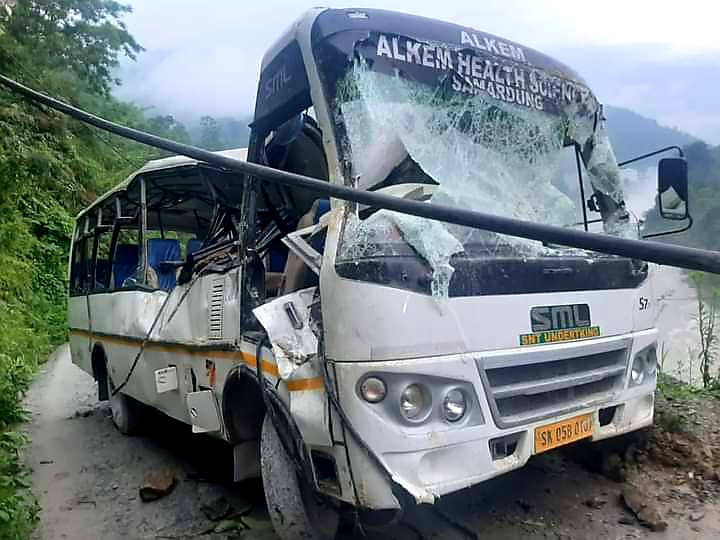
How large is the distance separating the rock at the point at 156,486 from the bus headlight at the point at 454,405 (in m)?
2.60

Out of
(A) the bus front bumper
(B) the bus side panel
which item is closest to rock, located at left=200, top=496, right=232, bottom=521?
(A) the bus front bumper

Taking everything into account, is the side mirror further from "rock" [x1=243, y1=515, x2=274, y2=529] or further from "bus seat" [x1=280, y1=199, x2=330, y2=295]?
"rock" [x1=243, y1=515, x2=274, y2=529]


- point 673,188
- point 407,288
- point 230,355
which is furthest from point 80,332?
point 673,188

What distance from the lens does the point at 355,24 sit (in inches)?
122

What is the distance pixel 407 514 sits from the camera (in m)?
3.47

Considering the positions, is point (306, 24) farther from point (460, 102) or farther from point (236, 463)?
point (236, 463)

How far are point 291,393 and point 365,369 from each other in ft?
1.39

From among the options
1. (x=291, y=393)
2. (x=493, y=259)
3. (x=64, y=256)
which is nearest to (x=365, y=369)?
(x=291, y=393)

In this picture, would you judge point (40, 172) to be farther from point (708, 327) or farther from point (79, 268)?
point (708, 327)

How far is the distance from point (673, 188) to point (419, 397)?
2.13 m

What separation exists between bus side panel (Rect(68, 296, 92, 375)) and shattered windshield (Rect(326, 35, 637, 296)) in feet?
16.4

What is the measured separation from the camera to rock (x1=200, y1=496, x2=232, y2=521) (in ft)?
12.9

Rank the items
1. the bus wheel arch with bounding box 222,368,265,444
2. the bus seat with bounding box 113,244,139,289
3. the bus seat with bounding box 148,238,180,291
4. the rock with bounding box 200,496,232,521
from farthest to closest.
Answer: the bus seat with bounding box 113,244,139,289 < the bus seat with bounding box 148,238,180,291 < the rock with bounding box 200,496,232,521 < the bus wheel arch with bounding box 222,368,265,444

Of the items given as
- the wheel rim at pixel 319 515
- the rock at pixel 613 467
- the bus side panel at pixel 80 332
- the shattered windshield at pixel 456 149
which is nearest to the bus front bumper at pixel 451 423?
the shattered windshield at pixel 456 149
